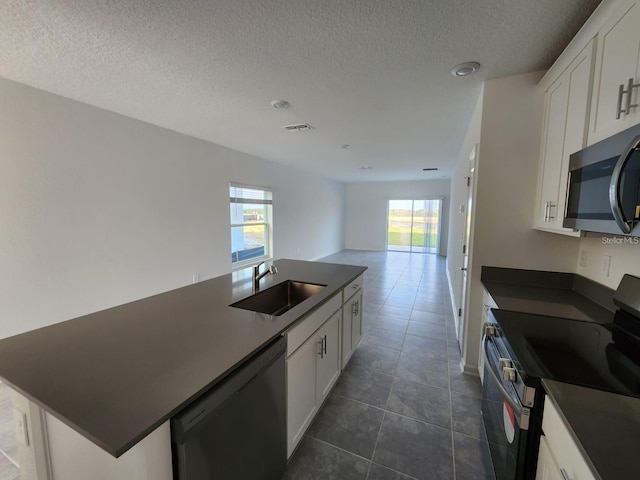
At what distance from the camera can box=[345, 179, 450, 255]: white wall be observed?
8469mm

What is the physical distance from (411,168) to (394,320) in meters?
4.01

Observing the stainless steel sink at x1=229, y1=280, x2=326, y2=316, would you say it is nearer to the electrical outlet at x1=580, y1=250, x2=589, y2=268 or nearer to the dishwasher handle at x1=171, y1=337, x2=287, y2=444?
the dishwasher handle at x1=171, y1=337, x2=287, y2=444

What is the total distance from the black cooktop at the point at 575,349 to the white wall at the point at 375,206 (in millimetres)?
7618

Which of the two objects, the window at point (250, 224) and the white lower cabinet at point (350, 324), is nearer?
the white lower cabinet at point (350, 324)

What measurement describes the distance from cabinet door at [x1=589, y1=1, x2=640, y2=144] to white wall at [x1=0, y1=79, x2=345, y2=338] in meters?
4.06

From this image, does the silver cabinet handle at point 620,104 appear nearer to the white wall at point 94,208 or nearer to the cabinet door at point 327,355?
the cabinet door at point 327,355

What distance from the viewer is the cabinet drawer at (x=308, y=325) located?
4.57 ft

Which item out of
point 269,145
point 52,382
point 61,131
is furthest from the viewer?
point 269,145

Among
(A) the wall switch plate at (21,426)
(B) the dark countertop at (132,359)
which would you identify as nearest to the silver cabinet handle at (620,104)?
(B) the dark countertop at (132,359)

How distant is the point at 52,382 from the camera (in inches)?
34.4

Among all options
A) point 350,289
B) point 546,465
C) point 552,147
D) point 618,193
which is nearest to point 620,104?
point 618,193

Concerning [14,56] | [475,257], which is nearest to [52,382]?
[14,56]

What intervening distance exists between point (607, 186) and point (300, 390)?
1.79 meters

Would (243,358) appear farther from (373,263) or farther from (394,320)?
(373,263)
